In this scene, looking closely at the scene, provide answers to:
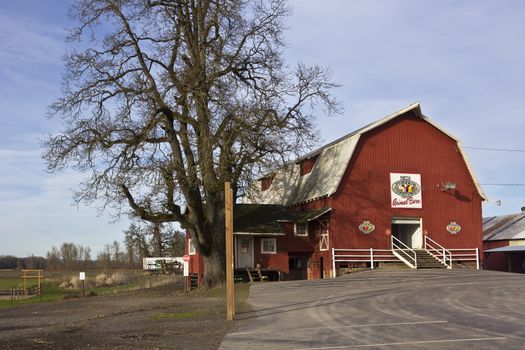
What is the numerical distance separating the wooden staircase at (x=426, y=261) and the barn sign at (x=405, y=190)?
9.44 feet

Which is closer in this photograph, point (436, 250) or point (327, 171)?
point (436, 250)

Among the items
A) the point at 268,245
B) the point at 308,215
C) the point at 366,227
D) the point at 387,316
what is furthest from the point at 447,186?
the point at 387,316

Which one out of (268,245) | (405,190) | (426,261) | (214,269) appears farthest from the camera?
(405,190)

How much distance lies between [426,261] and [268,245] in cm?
913

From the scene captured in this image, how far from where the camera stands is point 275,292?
22672mm

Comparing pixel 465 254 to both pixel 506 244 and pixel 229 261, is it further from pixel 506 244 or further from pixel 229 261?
pixel 229 261

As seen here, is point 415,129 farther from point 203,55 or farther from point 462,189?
point 203,55

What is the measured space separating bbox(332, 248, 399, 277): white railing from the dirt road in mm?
13554

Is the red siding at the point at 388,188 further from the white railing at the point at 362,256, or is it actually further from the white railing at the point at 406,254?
the white railing at the point at 406,254

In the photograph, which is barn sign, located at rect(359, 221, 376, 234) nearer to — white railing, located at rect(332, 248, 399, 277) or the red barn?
the red barn

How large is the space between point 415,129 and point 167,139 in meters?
16.3

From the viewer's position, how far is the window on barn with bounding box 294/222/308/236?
116 feet

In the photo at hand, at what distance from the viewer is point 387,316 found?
47.8 ft

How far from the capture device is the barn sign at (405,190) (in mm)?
34656
